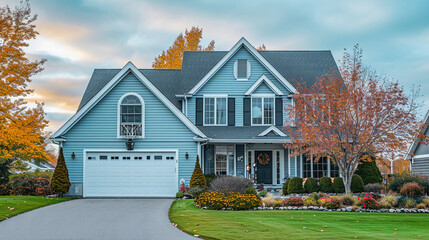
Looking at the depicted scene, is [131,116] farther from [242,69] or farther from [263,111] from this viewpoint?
[263,111]

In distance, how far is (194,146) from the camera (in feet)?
78.6

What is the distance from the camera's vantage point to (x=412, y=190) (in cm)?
1938

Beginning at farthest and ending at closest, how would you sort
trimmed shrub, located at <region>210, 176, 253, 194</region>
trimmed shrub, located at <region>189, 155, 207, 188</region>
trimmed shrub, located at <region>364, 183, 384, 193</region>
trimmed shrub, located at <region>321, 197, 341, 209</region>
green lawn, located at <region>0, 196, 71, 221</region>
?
trimmed shrub, located at <region>364, 183, 384, 193</region> → trimmed shrub, located at <region>189, 155, 207, 188</region> → trimmed shrub, located at <region>210, 176, 253, 194</region> → trimmed shrub, located at <region>321, 197, 341, 209</region> → green lawn, located at <region>0, 196, 71, 221</region>

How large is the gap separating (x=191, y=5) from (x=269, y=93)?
7.18 meters

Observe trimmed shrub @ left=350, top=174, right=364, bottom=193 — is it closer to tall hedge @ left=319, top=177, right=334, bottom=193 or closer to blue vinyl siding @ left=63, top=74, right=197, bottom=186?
tall hedge @ left=319, top=177, right=334, bottom=193

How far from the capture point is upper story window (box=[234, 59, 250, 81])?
2714 centimetres

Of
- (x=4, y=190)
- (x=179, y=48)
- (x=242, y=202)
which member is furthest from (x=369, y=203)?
(x=179, y=48)

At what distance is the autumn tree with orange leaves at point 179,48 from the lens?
42.6 metres

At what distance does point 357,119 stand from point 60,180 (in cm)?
1387

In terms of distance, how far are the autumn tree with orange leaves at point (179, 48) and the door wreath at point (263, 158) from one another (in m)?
17.9

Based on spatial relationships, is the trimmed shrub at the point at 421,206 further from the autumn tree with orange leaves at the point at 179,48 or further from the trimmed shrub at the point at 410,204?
the autumn tree with orange leaves at the point at 179,48

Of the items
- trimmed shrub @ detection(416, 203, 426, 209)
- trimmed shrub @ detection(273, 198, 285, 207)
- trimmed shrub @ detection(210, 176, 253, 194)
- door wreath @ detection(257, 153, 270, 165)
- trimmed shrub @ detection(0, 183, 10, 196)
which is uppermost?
door wreath @ detection(257, 153, 270, 165)

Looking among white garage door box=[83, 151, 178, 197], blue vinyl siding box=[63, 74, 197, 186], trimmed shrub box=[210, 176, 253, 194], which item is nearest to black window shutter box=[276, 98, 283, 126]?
blue vinyl siding box=[63, 74, 197, 186]

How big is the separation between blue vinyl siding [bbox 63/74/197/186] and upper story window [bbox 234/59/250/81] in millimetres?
5145
